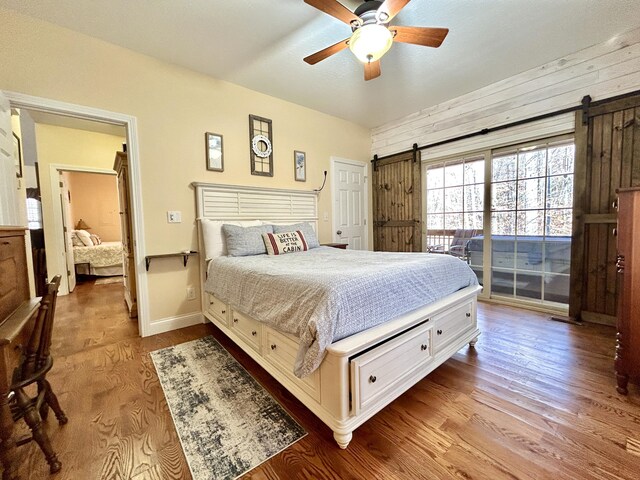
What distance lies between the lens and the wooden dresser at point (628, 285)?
1.48 metres

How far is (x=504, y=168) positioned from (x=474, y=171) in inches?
13.4

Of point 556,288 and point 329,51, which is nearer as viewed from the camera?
point 329,51

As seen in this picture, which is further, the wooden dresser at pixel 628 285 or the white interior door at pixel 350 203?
the white interior door at pixel 350 203

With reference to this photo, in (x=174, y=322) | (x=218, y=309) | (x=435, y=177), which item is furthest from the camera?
(x=435, y=177)

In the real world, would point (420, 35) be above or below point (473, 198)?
above

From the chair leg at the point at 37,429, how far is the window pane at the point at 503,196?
4.23 metres

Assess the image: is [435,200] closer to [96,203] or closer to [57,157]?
[57,157]

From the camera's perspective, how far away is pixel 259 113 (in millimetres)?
3275

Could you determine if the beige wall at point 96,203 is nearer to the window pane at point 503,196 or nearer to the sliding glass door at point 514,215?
the sliding glass door at point 514,215

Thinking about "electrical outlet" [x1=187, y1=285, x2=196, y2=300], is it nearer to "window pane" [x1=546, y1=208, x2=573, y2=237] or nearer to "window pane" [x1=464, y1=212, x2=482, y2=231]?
"window pane" [x1=464, y1=212, x2=482, y2=231]

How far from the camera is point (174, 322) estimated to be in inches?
109

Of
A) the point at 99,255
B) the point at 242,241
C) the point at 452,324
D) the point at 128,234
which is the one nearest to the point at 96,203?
the point at 99,255

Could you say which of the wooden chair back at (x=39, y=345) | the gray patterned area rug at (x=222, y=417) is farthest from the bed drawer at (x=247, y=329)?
the wooden chair back at (x=39, y=345)

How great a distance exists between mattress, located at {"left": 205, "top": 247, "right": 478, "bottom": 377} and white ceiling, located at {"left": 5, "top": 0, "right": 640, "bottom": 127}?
1968mm
